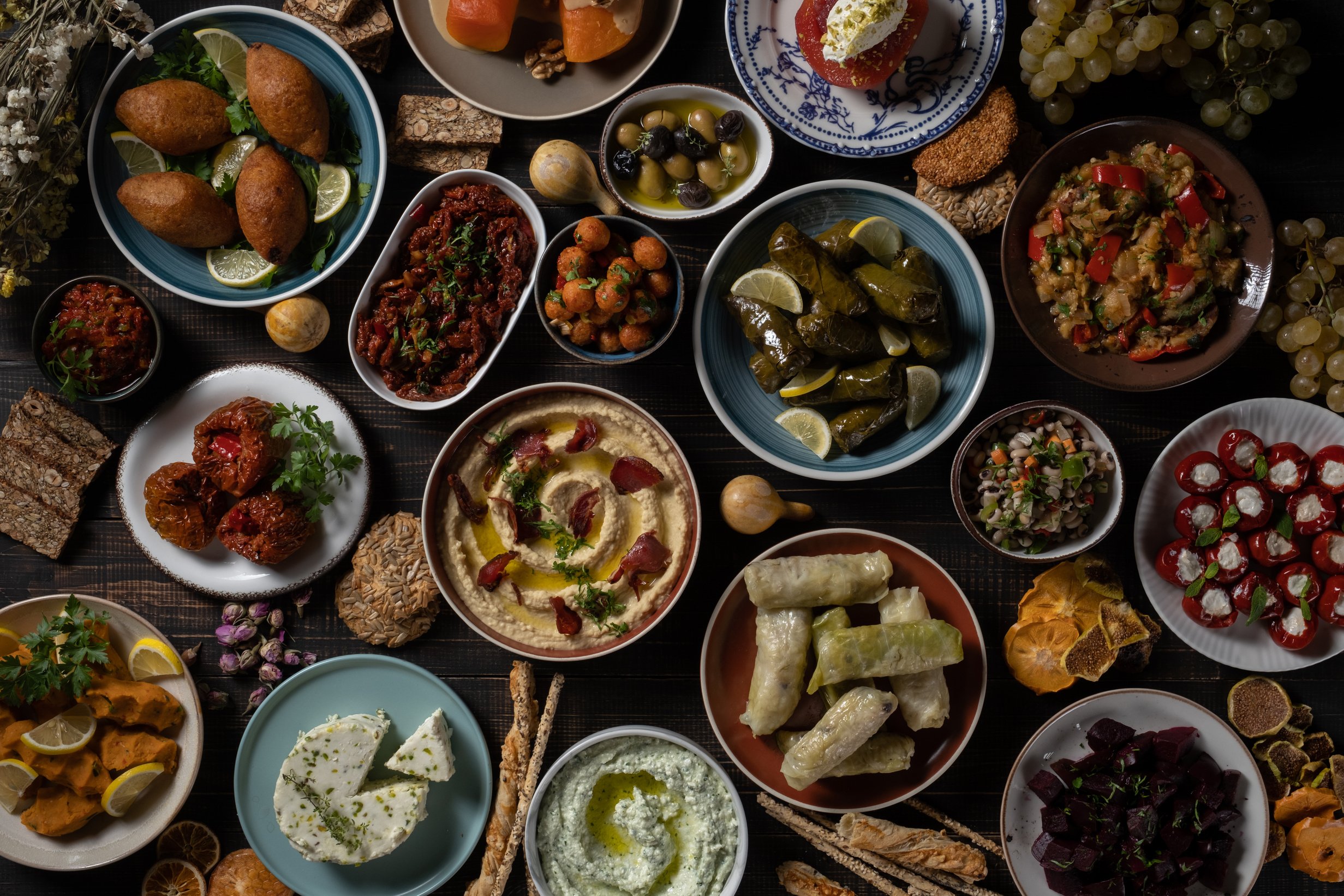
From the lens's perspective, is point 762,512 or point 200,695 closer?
point 762,512

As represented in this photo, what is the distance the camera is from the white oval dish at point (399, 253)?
3.42 m

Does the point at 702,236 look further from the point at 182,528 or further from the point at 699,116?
the point at 182,528

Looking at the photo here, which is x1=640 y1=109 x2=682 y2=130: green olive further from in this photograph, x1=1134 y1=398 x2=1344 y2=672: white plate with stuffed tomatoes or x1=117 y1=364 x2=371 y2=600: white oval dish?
x1=1134 y1=398 x2=1344 y2=672: white plate with stuffed tomatoes

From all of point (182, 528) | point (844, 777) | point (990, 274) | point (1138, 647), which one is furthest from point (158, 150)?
point (1138, 647)

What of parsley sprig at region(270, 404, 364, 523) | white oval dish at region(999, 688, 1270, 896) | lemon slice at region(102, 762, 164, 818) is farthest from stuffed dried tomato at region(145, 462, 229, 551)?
white oval dish at region(999, 688, 1270, 896)

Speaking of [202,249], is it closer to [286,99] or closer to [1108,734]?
[286,99]

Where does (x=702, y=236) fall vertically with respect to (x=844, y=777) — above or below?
above

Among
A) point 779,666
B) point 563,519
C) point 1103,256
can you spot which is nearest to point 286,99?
point 563,519

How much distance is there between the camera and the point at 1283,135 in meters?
3.50

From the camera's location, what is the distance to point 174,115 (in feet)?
11.1

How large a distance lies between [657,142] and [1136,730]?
10.7 feet

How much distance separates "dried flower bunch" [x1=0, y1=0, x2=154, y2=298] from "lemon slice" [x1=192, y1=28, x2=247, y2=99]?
20cm

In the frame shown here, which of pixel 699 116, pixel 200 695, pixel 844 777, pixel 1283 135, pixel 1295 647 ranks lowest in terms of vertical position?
pixel 200 695

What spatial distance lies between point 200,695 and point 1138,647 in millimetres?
4237
